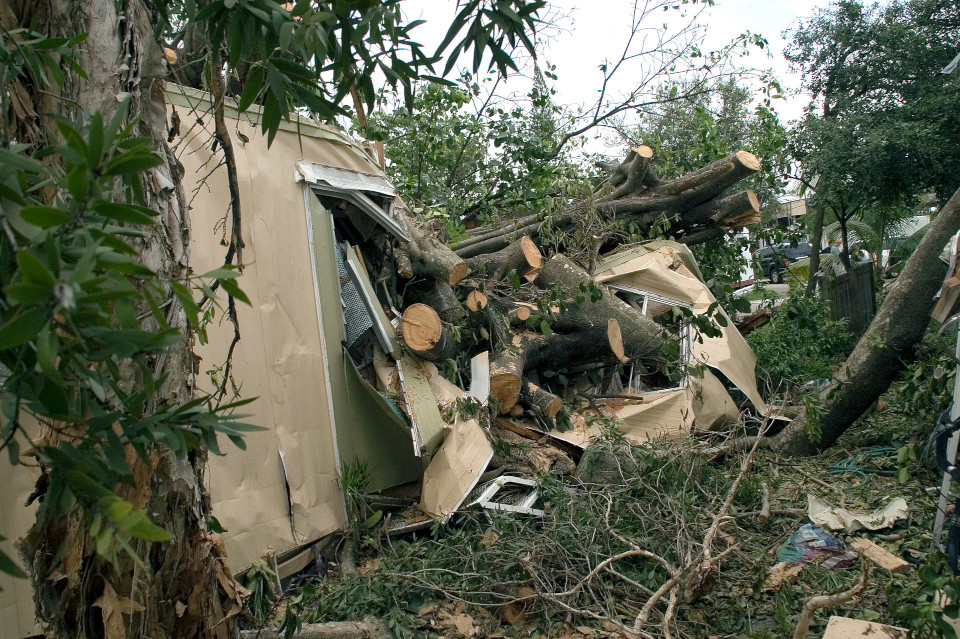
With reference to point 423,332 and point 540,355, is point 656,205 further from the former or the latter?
point 423,332

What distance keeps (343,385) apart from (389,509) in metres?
0.94

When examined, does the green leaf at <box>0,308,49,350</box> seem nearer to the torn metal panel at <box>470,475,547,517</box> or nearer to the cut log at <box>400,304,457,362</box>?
the torn metal panel at <box>470,475,547,517</box>

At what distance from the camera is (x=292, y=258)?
4777 millimetres

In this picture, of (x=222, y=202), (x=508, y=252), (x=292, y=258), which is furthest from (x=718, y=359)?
(x=222, y=202)

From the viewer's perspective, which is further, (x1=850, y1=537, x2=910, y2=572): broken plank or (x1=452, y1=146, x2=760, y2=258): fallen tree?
(x1=452, y1=146, x2=760, y2=258): fallen tree

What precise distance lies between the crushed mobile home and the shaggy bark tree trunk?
5.60 ft

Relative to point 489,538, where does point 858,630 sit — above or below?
below

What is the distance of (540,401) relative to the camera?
5.64 m

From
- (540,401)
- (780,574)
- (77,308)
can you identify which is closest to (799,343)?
(540,401)

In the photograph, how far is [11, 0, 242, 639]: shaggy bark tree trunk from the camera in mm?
1987

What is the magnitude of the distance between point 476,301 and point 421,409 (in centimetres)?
121

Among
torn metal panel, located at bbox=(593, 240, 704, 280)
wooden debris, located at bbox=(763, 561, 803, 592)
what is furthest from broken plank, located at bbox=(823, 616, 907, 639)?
torn metal panel, located at bbox=(593, 240, 704, 280)

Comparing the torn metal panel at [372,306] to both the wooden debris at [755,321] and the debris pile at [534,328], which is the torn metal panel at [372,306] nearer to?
the debris pile at [534,328]

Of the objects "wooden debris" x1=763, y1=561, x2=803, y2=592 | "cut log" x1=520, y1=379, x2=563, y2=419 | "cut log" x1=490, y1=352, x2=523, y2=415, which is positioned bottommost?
"wooden debris" x1=763, y1=561, x2=803, y2=592
